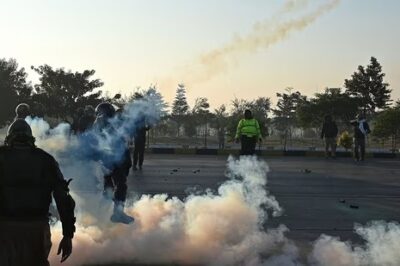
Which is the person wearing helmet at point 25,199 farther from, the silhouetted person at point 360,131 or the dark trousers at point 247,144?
the silhouetted person at point 360,131

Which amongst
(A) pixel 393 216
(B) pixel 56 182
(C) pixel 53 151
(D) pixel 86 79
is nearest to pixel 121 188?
(C) pixel 53 151

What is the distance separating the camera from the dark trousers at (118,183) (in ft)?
26.1

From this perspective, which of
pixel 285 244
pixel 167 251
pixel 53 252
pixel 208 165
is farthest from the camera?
pixel 208 165

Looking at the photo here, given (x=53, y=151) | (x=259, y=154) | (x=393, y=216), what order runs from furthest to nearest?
1. (x=259, y=154)
2. (x=393, y=216)
3. (x=53, y=151)

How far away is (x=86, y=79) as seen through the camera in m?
46.5

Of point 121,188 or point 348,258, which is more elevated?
point 121,188

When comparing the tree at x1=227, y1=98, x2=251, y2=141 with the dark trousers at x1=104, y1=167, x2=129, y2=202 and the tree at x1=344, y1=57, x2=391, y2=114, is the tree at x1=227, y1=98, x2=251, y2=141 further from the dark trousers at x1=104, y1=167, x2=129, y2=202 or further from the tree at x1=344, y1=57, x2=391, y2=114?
the dark trousers at x1=104, y1=167, x2=129, y2=202

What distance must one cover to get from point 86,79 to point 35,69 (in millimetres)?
4333

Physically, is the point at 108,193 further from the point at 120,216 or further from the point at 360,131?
the point at 360,131

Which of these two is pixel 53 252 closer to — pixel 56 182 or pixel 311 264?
pixel 56 182

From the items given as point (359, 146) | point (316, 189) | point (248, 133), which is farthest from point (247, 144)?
point (359, 146)

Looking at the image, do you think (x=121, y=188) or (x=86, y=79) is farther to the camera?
(x=86, y=79)

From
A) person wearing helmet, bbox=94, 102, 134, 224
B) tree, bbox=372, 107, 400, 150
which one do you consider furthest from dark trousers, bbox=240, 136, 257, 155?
tree, bbox=372, 107, 400, 150

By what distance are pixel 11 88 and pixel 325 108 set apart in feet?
79.7
